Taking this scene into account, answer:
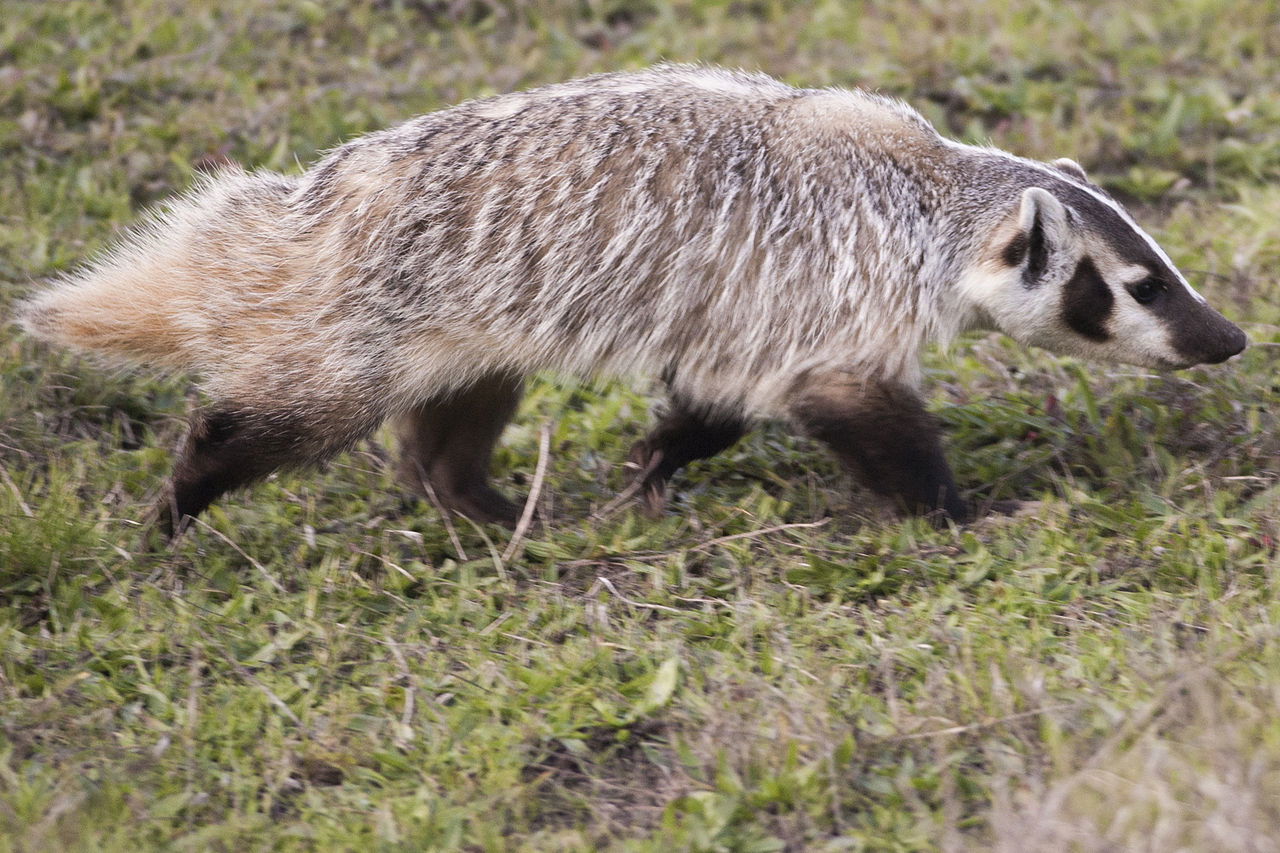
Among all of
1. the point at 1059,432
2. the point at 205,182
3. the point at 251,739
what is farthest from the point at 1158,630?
the point at 205,182

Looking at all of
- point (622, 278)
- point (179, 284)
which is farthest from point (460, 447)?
point (179, 284)

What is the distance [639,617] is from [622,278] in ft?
3.14

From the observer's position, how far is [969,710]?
309 cm

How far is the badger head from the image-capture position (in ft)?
13.4

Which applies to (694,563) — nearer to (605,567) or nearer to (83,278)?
(605,567)

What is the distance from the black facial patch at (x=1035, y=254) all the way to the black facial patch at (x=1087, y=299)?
0.10m

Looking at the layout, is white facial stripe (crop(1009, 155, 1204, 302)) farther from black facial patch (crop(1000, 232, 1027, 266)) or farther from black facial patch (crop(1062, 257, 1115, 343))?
black facial patch (crop(1000, 232, 1027, 266))

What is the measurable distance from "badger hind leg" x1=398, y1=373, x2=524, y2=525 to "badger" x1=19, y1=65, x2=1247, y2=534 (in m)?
0.36

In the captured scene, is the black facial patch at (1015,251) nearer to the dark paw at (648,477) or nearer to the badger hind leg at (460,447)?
the dark paw at (648,477)

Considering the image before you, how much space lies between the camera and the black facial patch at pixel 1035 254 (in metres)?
4.03

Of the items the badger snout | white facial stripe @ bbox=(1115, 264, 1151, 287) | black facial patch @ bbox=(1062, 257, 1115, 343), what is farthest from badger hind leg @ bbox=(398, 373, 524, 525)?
the badger snout

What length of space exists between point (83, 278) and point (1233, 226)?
429 cm

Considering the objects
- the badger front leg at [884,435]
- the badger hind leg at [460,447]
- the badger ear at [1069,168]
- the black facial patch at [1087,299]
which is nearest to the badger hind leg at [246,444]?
the badger hind leg at [460,447]

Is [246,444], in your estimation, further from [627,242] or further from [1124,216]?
[1124,216]
